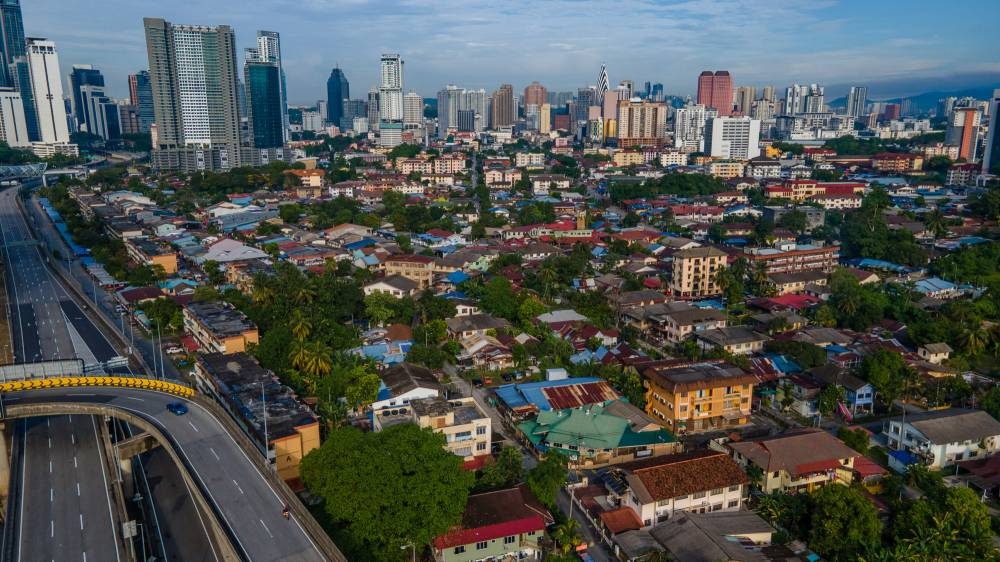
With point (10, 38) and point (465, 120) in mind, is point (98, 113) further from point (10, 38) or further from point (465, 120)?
point (465, 120)


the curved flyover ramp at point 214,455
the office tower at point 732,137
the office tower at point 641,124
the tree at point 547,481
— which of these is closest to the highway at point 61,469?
the curved flyover ramp at point 214,455

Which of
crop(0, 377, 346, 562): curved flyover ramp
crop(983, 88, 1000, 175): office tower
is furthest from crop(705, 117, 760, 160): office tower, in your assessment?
crop(0, 377, 346, 562): curved flyover ramp

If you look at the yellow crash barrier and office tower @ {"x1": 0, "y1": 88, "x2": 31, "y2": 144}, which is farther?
office tower @ {"x1": 0, "y1": 88, "x2": 31, "y2": 144}

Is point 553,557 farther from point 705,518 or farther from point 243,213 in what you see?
point 243,213

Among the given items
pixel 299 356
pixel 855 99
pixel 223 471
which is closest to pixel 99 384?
pixel 299 356

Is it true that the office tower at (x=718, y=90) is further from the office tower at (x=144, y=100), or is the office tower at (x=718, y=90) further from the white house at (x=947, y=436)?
the white house at (x=947, y=436)

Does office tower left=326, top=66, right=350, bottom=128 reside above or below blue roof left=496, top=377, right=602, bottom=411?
above

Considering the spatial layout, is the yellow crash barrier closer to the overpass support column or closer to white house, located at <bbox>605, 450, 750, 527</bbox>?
the overpass support column
